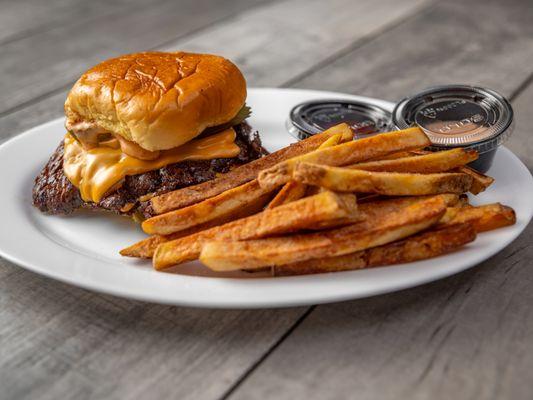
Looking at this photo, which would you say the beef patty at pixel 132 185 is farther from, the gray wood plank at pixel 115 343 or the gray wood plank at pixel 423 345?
the gray wood plank at pixel 423 345

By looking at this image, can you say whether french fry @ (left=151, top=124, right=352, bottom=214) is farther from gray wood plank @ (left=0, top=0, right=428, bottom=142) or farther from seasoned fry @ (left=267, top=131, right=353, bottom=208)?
gray wood plank @ (left=0, top=0, right=428, bottom=142)

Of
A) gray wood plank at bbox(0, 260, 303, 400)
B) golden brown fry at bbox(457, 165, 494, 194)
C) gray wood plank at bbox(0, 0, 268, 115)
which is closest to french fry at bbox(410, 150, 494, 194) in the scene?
golden brown fry at bbox(457, 165, 494, 194)

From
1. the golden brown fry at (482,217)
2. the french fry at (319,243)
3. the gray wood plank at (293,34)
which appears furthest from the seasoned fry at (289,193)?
the gray wood plank at (293,34)

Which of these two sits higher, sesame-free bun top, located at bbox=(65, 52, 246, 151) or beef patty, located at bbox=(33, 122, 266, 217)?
sesame-free bun top, located at bbox=(65, 52, 246, 151)

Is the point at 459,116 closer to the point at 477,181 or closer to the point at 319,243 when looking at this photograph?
the point at 477,181

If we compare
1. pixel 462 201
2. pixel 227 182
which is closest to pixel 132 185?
pixel 227 182

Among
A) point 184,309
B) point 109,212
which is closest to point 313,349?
point 184,309

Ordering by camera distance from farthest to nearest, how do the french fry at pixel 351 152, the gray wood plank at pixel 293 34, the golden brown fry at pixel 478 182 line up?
the gray wood plank at pixel 293 34, the golden brown fry at pixel 478 182, the french fry at pixel 351 152

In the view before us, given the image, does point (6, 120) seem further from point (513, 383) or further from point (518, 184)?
point (513, 383)
